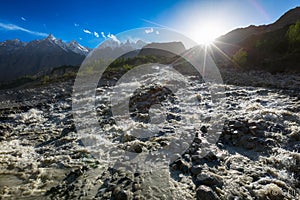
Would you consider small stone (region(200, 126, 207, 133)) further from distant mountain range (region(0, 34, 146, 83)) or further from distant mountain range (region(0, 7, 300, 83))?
distant mountain range (region(0, 34, 146, 83))

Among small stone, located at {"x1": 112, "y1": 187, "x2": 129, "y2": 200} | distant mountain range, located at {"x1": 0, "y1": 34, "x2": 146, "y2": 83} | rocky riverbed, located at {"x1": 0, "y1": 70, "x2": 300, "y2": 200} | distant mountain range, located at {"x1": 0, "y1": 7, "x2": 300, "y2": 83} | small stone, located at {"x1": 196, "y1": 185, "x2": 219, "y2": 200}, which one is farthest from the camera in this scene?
distant mountain range, located at {"x1": 0, "y1": 34, "x2": 146, "y2": 83}

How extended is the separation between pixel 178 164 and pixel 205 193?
1.12 meters

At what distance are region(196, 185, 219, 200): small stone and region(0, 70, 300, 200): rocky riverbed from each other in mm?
16

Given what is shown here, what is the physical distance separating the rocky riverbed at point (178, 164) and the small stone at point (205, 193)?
2 cm

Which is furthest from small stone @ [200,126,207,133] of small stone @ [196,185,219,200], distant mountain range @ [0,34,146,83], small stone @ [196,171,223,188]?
distant mountain range @ [0,34,146,83]

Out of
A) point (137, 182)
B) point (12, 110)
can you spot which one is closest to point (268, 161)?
point (137, 182)

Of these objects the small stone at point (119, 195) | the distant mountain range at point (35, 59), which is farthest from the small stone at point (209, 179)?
the distant mountain range at point (35, 59)

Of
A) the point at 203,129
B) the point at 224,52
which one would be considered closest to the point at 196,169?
the point at 203,129

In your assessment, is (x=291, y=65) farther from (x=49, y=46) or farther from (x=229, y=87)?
(x=49, y=46)

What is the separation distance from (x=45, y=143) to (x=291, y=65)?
18999 mm

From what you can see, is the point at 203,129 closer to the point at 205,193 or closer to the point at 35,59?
the point at 205,193

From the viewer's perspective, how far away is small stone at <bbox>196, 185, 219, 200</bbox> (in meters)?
3.34

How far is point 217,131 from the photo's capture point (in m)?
6.24

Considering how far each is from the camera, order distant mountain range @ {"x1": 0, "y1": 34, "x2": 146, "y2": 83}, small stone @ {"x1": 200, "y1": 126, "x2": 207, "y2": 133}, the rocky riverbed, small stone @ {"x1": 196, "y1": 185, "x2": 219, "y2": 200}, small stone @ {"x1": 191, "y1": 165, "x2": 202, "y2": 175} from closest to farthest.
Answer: small stone @ {"x1": 196, "y1": 185, "x2": 219, "y2": 200}, the rocky riverbed, small stone @ {"x1": 191, "y1": 165, "x2": 202, "y2": 175}, small stone @ {"x1": 200, "y1": 126, "x2": 207, "y2": 133}, distant mountain range @ {"x1": 0, "y1": 34, "x2": 146, "y2": 83}
